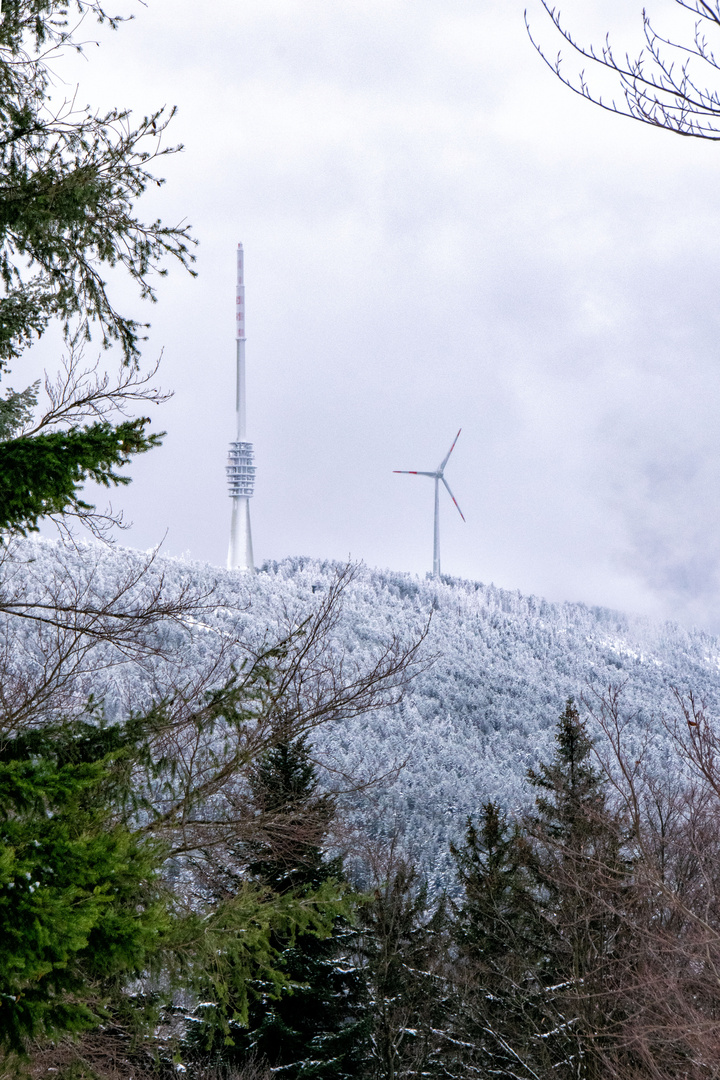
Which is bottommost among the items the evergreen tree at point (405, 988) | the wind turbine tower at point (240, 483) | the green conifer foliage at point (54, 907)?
the evergreen tree at point (405, 988)

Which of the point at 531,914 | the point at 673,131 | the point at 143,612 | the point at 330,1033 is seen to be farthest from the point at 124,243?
the point at 531,914

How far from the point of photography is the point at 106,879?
3043mm

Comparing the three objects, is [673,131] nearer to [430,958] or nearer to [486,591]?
[430,958]

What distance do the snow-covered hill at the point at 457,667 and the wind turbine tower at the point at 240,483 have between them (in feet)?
10.1

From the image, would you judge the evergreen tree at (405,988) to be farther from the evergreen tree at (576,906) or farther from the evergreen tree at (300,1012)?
the evergreen tree at (300,1012)

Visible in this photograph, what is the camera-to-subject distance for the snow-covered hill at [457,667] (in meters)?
71.1

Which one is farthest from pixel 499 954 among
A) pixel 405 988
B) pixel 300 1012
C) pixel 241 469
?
pixel 241 469

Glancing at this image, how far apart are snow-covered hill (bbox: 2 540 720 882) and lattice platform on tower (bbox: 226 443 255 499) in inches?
374

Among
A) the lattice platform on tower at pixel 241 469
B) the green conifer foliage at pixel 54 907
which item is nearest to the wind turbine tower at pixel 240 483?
the lattice platform on tower at pixel 241 469

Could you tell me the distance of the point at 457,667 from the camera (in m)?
110

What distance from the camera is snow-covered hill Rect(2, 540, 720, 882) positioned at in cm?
7106

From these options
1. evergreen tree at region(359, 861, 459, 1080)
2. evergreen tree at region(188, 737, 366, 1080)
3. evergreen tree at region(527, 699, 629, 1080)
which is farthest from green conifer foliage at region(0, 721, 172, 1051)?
evergreen tree at region(359, 861, 459, 1080)

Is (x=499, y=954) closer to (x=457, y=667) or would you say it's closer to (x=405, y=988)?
(x=405, y=988)

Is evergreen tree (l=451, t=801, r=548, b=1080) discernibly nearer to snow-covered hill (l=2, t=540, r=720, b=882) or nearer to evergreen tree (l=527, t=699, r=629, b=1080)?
evergreen tree (l=527, t=699, r=629, b=1080)
